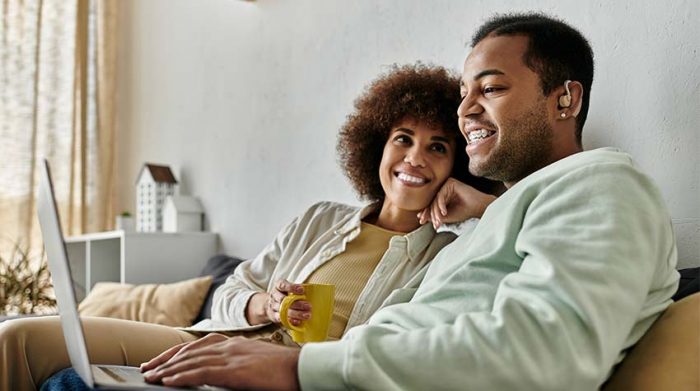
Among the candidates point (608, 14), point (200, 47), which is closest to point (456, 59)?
point (608, 14)

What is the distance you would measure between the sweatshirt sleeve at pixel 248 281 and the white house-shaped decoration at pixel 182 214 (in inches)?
48.5

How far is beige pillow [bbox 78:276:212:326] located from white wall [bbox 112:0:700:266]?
14.0 inches

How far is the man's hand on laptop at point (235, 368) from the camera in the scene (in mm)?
1098

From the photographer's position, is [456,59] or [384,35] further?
[384,35]

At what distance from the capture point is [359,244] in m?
1.96

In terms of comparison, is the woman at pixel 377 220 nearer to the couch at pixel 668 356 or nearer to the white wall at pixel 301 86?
the white wall at pixel 301 86

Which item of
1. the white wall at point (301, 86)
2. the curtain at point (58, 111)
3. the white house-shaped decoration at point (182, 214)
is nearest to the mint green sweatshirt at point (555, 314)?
the white wall at point (301, 86)

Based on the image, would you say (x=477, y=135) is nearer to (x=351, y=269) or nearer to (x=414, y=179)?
(x=414, y=179)

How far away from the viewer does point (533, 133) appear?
145 centimetres

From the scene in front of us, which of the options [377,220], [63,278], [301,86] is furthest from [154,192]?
[63,278]

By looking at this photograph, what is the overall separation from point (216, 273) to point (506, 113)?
5.42ft

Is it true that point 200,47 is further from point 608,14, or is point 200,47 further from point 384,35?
point 608,14

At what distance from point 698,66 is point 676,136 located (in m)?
0.14

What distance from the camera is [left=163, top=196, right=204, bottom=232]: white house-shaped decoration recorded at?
335cm
